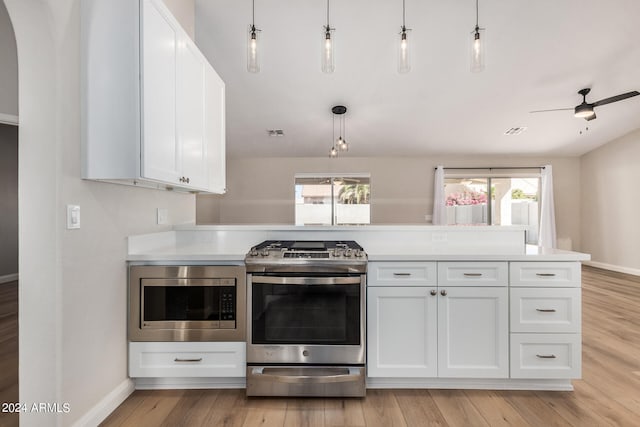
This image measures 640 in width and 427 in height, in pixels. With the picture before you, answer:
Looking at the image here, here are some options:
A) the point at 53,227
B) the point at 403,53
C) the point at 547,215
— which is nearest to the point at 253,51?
the point at 403,53

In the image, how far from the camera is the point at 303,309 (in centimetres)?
192

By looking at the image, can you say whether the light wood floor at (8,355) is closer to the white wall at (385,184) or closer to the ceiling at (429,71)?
the ceiling at (429,71)

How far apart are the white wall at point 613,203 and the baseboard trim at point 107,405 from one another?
7.61 metres

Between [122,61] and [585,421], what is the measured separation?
3.08 meters

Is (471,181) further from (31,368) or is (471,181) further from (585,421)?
(31,368)

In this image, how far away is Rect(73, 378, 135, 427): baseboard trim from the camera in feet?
5.19

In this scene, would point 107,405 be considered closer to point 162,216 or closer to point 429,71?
point 162,216

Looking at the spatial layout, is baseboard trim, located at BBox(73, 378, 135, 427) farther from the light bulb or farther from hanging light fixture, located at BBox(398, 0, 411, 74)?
hanging light fixture, located at BBox(398, 0, 411, 74)

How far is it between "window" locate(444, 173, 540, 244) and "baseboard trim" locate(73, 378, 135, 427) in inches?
249

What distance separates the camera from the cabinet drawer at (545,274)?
75.7 inches

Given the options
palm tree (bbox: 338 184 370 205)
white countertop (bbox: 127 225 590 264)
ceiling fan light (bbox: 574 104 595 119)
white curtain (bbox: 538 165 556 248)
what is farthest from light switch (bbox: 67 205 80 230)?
white curtain (bbox: 538 165 556 248)

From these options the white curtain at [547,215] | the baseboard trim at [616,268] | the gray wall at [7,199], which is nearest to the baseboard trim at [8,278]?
the gray wall at [7,199]

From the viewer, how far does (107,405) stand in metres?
1.72

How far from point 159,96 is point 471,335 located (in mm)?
2281
